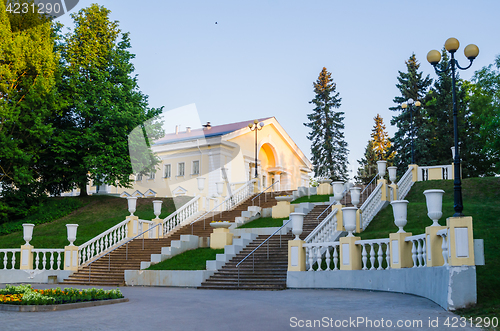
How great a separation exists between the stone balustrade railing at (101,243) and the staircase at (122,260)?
19.8 inches

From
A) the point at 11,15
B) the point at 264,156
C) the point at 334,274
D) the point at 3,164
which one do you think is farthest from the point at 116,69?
the point at 334,274

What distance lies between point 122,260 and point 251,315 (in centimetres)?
1281

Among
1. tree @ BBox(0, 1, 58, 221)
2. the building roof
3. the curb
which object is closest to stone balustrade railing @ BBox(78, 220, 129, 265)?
tree @ BBox(0, 1, 58, 221)

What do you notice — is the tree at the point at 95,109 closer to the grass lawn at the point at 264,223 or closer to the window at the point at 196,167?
the window at the point at 196,167

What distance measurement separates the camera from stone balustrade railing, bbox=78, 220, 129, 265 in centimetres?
2016

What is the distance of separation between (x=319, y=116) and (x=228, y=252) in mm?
36082

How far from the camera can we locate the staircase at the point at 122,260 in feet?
59.6

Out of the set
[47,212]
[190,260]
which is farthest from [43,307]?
[47,212]

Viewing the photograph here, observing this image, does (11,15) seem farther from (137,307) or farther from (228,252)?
(137,307)

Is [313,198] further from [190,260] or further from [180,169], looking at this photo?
[180,169]

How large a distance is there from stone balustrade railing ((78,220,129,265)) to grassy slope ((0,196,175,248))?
2.90m

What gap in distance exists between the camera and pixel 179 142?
40.8 metres

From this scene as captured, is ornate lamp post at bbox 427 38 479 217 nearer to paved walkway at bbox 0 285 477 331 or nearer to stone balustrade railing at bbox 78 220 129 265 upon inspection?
paved walkway at bbox 0 285 477 331

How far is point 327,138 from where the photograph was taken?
165ft
